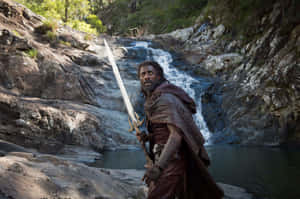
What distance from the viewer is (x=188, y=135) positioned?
1.86 meters

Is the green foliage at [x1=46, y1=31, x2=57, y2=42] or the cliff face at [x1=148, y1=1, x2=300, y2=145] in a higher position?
the green foliage at [x1=46, y1=31, x2=57, y2=42]

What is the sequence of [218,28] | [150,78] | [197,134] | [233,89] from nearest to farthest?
1. [197,134]
2. [150,78]
3. [233,89]
4. [218,28]

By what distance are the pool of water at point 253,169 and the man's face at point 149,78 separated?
11.1ft

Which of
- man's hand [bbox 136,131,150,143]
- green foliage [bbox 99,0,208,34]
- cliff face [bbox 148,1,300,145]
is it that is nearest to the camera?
man's hand [bbox 136,131,150,143]

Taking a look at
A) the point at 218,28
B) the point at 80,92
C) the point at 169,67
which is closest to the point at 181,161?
the point at 80,92

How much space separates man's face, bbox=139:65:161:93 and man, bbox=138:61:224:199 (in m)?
0.08

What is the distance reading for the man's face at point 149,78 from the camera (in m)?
2.17

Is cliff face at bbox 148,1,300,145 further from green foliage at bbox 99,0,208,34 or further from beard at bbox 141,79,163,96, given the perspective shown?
green foliage at bbox 99,0,208,34

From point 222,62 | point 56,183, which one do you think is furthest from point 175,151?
point 222,62

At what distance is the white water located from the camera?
11.7 metres

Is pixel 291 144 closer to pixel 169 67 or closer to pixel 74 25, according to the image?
pixel 169 67

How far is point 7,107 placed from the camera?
7238 millimetres

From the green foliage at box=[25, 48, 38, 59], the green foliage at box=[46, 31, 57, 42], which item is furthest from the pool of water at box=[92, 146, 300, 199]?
the green foliage at box=[46, 31, 57, 42]

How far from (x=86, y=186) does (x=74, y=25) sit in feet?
59.1
